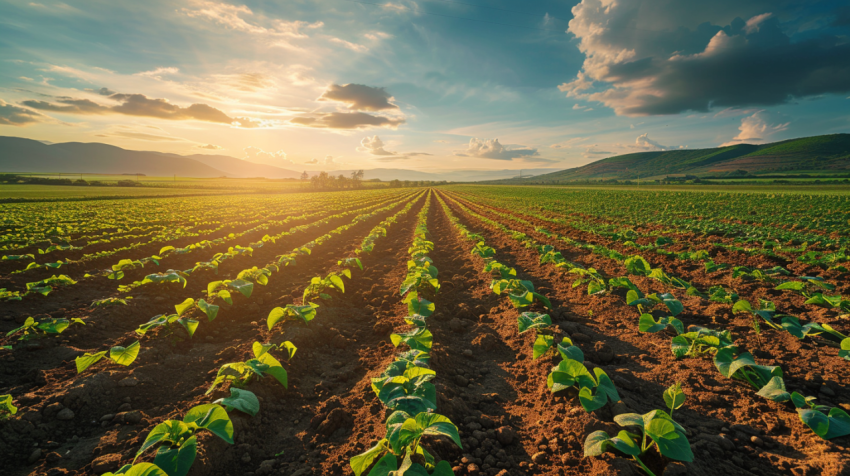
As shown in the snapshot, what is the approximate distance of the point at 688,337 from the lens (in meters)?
4.19

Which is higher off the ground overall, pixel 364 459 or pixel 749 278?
pixel 749 278

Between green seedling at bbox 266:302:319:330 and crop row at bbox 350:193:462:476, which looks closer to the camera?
crop row at bbox 350:193:462:476

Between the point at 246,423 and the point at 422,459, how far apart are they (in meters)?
1.84

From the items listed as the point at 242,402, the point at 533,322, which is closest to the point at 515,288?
the point at 533,322

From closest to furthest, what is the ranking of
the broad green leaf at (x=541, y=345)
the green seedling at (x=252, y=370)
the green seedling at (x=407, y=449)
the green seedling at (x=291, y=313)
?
the green seedling at (x=407, y=449) < the green seedling at (x=252, y=370) < the broad green leaf at (x=541, y=345) < the green seedling at (x=291, y=313)

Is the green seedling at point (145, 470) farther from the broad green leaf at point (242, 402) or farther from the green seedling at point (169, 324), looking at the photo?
the green seedling at point (169, 324)

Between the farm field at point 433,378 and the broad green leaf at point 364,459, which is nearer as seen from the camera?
Result: the broad green leaf at point 364,459

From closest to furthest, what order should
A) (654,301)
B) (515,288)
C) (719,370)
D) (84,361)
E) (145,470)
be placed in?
1. (145,470)
2. (719,370)
3. (84,361)
4. (654,301)
5. (515,288)

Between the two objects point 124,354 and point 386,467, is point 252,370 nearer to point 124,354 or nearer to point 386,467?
point 124,354

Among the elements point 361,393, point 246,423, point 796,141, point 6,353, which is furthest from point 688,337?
point 796,141

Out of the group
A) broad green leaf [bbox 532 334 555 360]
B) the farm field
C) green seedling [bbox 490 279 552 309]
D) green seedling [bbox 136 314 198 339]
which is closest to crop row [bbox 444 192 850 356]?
the farm field

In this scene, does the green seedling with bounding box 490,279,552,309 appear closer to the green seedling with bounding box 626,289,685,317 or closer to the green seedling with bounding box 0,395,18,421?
the green seedling with bounding box 626,289,685,317

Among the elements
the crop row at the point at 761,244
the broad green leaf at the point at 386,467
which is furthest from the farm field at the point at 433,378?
the crop row at the point at 761,244

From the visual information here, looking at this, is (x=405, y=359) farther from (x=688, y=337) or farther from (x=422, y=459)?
(x=688, y=337)
